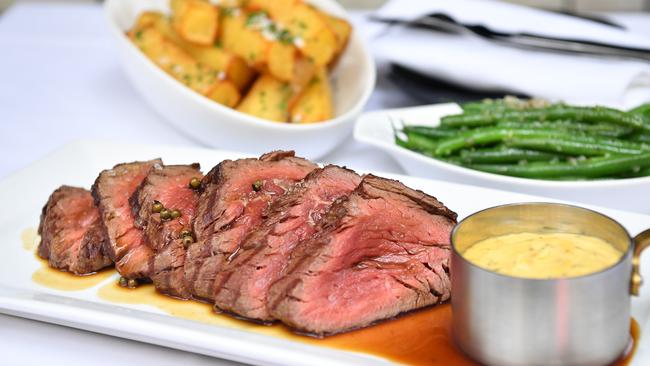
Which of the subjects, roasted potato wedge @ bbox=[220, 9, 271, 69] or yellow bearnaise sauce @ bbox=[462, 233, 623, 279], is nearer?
yellow bearnaise sauce @ bbox=[462, 233, 623, 279]

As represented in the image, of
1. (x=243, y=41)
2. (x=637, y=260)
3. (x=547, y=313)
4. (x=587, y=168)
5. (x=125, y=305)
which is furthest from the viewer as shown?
(x=243, y=41)

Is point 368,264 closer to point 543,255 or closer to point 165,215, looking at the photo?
point 543,255

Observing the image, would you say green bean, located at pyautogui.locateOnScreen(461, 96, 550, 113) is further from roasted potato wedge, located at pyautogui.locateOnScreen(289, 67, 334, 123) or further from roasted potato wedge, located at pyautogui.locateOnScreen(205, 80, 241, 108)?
roasted potato wedge, located at pyautogui.locateOnScreen(205, 80, 241, 108)

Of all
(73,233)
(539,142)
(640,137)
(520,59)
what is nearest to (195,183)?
(73,233)

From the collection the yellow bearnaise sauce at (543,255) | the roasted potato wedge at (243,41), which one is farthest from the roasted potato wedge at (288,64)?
the yellow bearnaise sauce at (543,255)

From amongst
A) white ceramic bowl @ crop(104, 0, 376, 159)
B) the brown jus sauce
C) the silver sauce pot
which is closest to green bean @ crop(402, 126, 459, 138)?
white ceramic bowl @ crop(104, 0, 376, 159)
